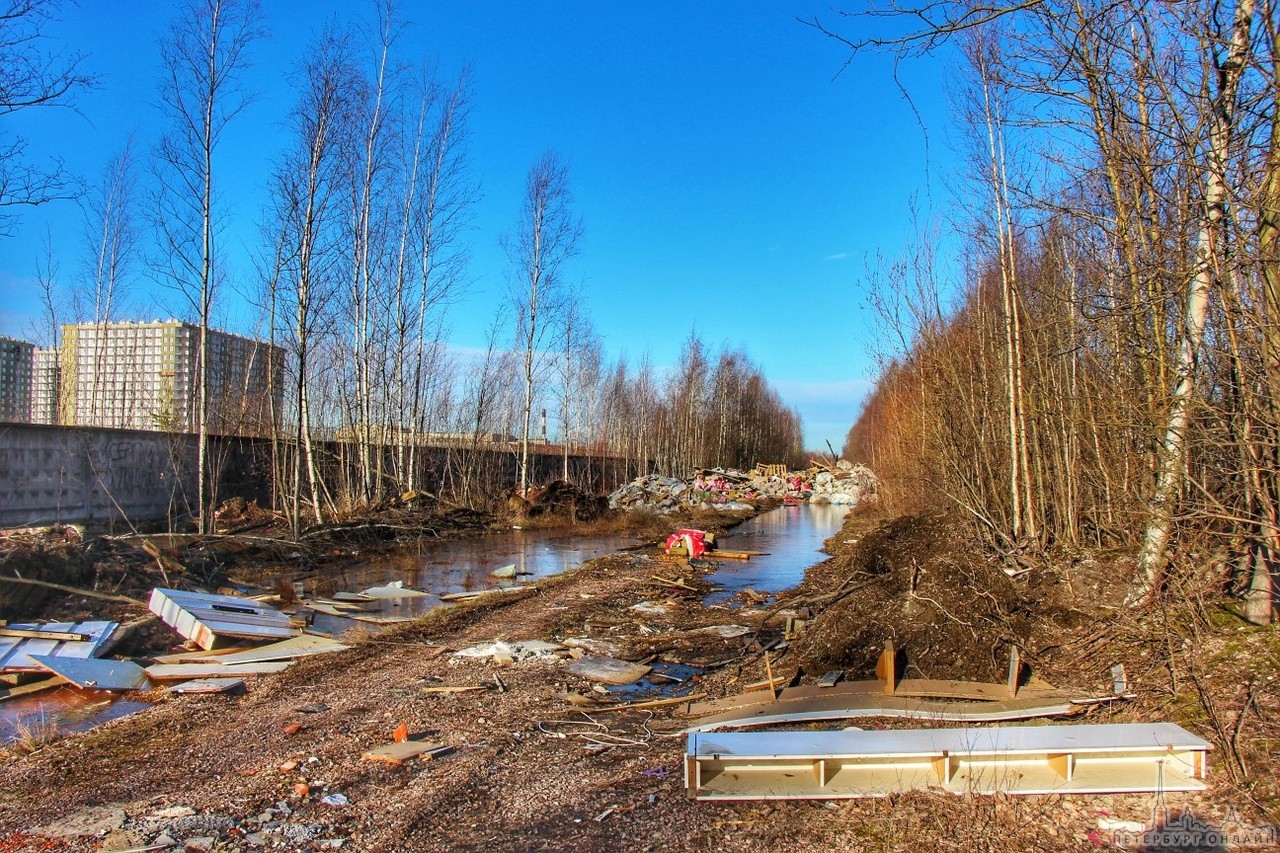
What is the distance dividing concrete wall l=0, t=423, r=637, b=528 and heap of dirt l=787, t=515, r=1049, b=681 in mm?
12260

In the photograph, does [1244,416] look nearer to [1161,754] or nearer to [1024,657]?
[1161,754]

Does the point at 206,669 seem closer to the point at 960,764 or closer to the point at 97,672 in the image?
the point at 97,672

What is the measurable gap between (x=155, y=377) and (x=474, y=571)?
16953 millimetres

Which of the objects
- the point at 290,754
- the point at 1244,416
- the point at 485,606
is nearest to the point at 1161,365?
the point at 1244,416

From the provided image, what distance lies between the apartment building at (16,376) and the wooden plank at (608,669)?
74.5 feet

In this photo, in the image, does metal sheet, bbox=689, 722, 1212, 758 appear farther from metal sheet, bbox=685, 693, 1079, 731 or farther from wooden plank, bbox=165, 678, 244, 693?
wooden plank, bbox=165, 678, 244, 693

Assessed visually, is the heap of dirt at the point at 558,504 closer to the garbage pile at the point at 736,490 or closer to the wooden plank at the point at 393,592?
the garbage pile at the point at 736,490

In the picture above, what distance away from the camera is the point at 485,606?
10430 mm

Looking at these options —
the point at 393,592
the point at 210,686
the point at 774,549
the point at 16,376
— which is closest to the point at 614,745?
the point at 210,686

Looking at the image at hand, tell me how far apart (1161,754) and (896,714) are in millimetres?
1536

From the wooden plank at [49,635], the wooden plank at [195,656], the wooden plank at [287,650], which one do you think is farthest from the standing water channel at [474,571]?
the wooden plank at [49,635]

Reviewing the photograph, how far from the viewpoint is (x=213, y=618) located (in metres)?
8.41

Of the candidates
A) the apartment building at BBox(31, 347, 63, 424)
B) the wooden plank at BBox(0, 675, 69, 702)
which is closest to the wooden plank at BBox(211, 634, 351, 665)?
the wooden plank at BBox(0, 675, 69, 702)

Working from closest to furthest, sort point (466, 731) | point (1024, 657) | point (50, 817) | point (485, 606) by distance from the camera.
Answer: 1. point (50, 817)
2. point (466, 731)
3. point (1024, 657)
4. point (485, 606)
